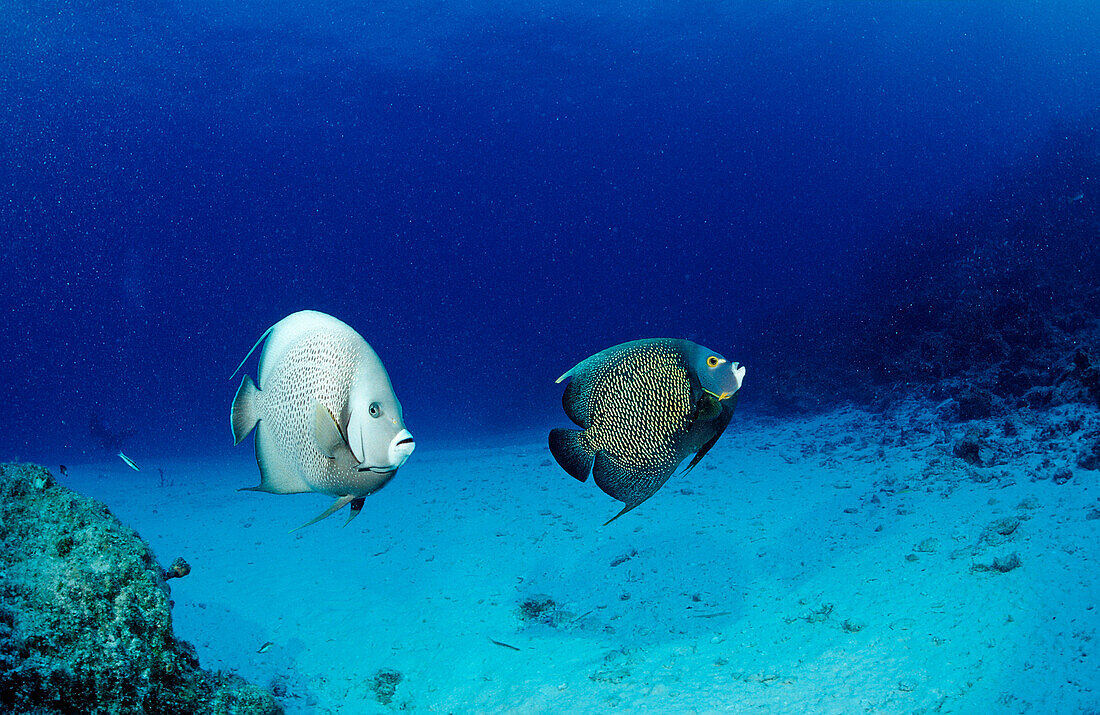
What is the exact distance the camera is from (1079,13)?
53.8m

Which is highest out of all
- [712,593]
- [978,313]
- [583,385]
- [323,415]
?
[323,415]

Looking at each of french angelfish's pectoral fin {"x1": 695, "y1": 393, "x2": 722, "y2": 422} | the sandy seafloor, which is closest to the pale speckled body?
french angelfish's pectoral fin {"x1": 695, "y1": 393, "x2": 722, "y2": 422}

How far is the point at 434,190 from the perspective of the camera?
109188mm

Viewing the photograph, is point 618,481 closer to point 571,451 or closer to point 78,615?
point 571,451

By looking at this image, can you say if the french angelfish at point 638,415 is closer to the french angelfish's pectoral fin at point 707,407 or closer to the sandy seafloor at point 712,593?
the french angelfish's pectoral fin at point 707,407

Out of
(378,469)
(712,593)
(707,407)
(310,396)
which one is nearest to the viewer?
(378,469)

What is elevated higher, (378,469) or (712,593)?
(378,469)

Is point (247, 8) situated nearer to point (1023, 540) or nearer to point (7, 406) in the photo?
point (1023, 540)

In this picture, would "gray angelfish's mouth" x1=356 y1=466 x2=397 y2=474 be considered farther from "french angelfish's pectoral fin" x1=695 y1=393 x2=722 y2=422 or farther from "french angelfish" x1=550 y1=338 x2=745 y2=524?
"french angelfish's pectoral fin" x1=695 y1=393 x2=722 y2=422

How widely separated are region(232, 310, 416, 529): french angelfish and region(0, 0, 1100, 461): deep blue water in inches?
293

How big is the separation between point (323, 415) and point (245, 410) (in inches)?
13.0

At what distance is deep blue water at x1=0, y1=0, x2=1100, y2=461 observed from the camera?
118 ft

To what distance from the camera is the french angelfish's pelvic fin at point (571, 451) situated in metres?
1.94

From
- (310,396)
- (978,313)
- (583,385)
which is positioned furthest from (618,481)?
(978,313)
